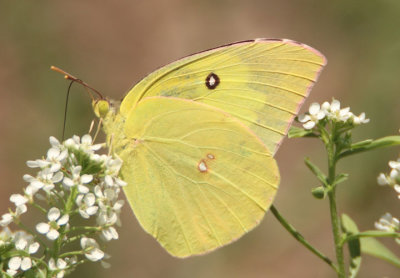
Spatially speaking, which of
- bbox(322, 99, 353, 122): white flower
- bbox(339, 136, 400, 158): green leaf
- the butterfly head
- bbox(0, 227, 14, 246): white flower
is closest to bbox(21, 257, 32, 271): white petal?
bbox(0, 227, 14, 246): white flower

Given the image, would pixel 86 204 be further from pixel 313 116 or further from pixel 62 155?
pixel 313 116

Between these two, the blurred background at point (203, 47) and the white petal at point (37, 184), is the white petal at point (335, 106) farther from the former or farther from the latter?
the blurred background at point (203, 47)

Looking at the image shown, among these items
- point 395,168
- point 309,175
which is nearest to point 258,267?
point 309,175

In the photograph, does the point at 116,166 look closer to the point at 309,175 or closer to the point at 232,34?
the point at 309,175

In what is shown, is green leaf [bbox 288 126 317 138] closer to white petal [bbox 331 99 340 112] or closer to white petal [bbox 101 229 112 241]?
white petal [bbox 331 99 340 112]

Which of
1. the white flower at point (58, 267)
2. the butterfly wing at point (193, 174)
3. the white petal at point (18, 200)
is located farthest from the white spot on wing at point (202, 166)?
the white flower at point (58, 267)

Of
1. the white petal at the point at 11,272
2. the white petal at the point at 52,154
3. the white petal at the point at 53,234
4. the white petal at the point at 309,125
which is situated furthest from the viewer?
the white petal at the point at 309,125

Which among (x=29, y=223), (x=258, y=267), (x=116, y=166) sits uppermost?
(x=116, y=166)
